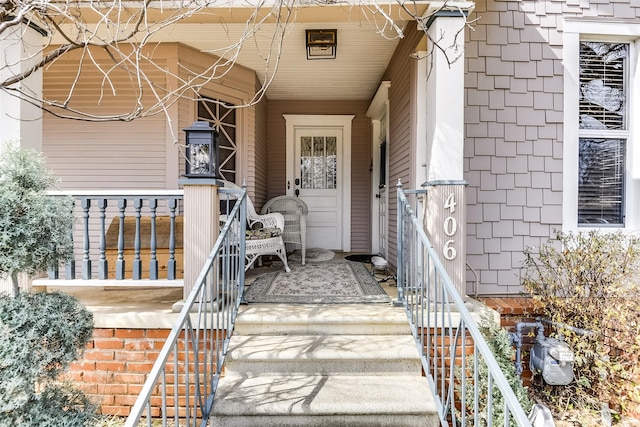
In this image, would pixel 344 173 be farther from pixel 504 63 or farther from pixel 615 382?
pixel 615 382

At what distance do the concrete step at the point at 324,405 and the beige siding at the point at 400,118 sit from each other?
1.77 meters

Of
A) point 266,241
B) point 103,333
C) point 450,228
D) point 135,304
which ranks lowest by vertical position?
point 103,333

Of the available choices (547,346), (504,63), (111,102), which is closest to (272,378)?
(547,346)

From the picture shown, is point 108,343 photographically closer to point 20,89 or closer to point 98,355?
point 98,355

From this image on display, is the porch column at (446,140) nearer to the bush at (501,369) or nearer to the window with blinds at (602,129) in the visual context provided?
the bush at (501,369)

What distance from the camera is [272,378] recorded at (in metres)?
2.10

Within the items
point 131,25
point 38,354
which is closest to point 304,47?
point 131,25

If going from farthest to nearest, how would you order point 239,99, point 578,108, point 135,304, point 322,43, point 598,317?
point 239,99
point 322,43
point 578,108
point 135,304
point 598,317

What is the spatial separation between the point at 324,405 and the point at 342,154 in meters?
4.22

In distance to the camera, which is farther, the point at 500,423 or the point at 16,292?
the point at 500,423

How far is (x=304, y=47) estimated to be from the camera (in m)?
3.84

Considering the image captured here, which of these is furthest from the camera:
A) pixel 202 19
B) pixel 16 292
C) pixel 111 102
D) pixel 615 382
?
pixel 111 102

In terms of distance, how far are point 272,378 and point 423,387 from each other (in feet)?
2.91

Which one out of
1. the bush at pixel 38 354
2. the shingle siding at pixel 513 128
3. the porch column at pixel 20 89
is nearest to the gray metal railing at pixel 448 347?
the shingle siding at pixel 513 128
